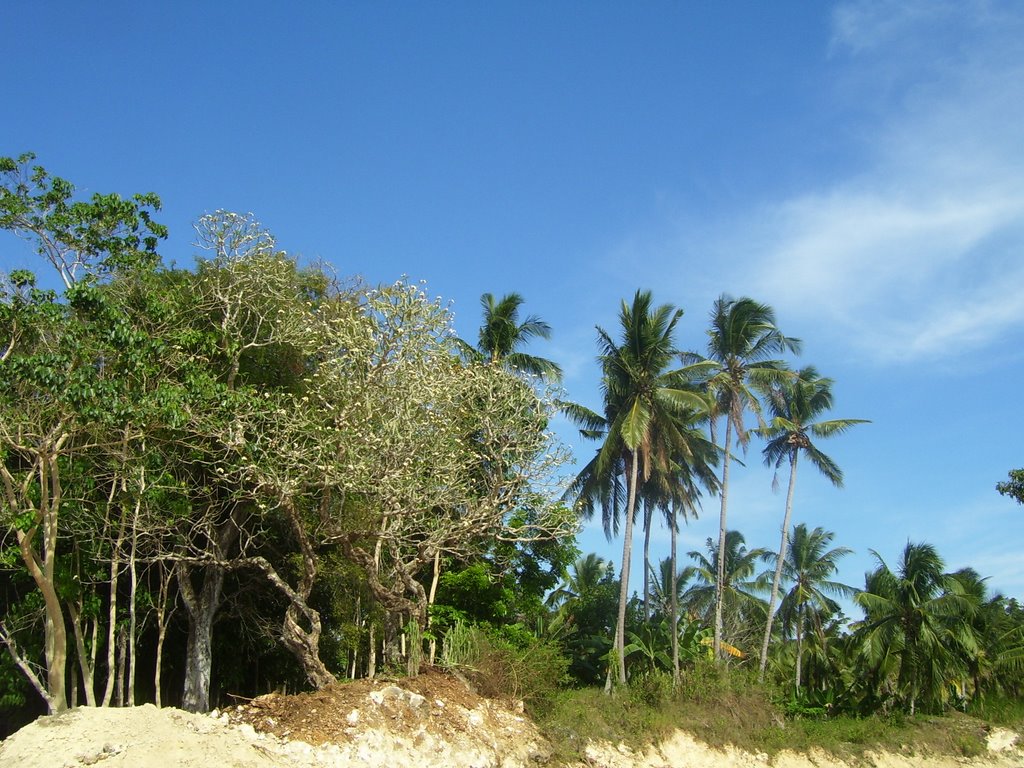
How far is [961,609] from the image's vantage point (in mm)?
28938

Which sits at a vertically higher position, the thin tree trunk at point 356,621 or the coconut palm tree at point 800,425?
the coconut palm tree at point 800,425

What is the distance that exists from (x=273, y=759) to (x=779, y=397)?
26032 mm

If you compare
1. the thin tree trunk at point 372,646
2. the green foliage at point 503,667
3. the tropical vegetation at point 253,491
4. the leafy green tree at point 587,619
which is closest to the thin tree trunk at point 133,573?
the tropical vegetation at point 253,491

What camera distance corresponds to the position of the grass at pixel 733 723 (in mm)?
19906

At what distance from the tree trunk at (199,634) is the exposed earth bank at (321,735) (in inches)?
101

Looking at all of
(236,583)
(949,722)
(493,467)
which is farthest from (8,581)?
(949,722)

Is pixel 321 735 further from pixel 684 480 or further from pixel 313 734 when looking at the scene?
pixel 684 480

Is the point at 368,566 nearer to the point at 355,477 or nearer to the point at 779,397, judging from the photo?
the point at 355,477

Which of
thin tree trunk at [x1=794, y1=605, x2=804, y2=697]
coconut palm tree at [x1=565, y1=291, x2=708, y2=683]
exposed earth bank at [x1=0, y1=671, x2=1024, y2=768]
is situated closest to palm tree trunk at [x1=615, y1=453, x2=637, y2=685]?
coconut palm tree at [x1=565, y1=291, x2=708, y2=683]

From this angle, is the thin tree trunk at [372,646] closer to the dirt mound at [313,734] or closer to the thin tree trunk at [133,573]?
the dirt mound at [313,734]

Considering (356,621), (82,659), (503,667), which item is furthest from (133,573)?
(503,667)

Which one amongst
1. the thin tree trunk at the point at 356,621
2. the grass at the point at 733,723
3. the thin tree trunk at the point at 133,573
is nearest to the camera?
the thin tree trunk at the point at 133,573

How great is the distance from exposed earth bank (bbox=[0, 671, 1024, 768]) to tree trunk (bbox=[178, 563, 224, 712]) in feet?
8.41

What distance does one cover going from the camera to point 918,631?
2759 cm
